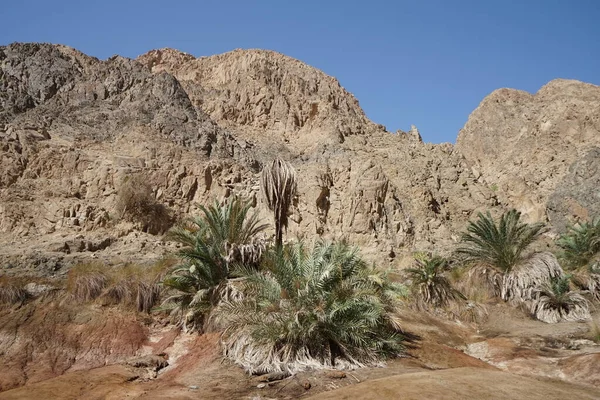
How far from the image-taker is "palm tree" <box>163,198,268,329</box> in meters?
11.1

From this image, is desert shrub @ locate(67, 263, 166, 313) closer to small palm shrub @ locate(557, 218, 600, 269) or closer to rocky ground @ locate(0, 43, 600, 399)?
rocky ground @ locate(0, 43, 600, 399)

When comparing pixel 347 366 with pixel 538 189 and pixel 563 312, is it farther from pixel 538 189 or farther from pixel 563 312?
pixel 538 189

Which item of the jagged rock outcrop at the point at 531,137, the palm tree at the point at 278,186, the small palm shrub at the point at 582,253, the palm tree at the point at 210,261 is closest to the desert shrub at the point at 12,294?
the palm tree at the point at 210,261

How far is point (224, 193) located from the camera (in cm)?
2302

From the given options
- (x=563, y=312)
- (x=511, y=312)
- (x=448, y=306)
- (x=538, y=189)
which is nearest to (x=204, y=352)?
(x=448, y=306)

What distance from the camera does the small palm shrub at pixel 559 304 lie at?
14.6 metres

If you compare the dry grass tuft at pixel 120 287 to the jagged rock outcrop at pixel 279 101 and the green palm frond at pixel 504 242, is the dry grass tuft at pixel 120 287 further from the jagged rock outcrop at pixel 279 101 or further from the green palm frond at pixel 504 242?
the jagged rock outcrop at pixel 279 101

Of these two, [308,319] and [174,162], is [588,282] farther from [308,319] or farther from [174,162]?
[174,162]

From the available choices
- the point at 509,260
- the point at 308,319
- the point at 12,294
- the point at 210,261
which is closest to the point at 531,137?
the point at 509,260

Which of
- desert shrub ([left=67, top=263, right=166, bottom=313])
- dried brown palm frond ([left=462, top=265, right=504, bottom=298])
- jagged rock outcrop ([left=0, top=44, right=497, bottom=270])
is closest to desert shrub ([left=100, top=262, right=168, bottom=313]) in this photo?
desert shrub ([left=67, top=263, right=166, bottom=313])

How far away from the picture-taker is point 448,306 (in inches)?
595

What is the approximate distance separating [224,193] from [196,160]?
2.57 meters

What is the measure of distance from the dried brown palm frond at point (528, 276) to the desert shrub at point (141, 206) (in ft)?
50.4

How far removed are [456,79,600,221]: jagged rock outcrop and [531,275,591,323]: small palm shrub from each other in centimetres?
1903
